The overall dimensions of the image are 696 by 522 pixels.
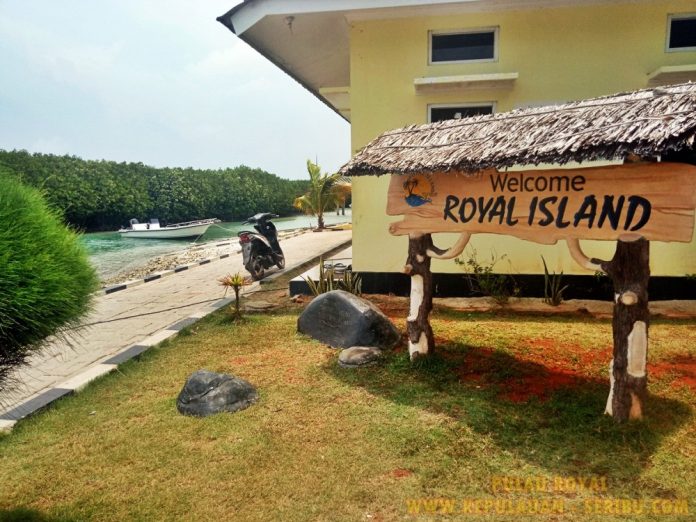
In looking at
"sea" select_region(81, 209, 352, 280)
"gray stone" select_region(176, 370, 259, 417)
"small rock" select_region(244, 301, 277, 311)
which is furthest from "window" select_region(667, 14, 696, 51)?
"sea" select_region(81, 209, 352, 280)

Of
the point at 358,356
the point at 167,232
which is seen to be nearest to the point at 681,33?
the point at 358,356

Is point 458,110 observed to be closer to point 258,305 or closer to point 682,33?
point 682,33

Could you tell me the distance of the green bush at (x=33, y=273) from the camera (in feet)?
7.25

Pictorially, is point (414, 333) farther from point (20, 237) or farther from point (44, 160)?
point (44, 160)

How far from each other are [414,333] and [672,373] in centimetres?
282

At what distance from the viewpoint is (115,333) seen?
7.52m

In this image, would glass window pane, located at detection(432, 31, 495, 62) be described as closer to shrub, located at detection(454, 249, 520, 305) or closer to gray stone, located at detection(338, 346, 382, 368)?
shrub, located at detection(454, 249, 520, 305)

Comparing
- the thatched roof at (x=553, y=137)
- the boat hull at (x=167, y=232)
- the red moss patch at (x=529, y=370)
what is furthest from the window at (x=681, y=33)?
the boat hull at (x=167, y=232)

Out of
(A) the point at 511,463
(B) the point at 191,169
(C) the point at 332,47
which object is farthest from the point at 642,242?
(B) the point at 191,169

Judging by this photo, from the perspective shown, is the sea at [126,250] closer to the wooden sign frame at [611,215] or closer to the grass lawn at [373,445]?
the grass lawn at [373,445]

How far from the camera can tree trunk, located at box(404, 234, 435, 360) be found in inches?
210

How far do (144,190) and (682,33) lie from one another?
4023cm

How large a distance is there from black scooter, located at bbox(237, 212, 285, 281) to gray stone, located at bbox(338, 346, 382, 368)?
643 centimetres

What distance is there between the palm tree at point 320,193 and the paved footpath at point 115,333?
11.1 metres
